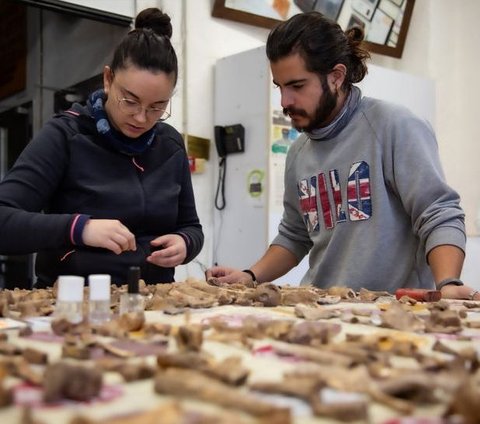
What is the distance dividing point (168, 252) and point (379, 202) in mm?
531

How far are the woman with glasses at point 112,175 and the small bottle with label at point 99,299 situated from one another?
0.43 meters

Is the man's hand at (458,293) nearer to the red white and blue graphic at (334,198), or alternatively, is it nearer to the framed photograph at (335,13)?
the red white and blue graphic at (334,198)

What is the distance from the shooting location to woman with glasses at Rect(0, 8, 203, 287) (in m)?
1.32

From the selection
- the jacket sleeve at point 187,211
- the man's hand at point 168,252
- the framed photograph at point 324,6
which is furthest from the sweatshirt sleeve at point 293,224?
the framed photograph at point 324,6

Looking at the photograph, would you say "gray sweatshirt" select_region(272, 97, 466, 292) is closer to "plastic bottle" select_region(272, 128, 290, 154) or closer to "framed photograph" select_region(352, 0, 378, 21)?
"plastic bottle" select_region(272, 128, 290, 154)

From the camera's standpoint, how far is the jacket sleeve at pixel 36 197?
1.19m

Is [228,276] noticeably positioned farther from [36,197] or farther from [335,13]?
[335,13]

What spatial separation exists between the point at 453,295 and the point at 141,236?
0.73 meters

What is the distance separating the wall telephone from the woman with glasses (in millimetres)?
1244

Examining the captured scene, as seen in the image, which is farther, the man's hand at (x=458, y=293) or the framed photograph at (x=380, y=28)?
the framed photograph at (x=380, y=28)

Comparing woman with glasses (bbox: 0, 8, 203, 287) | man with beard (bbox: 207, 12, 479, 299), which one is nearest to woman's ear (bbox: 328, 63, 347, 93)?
man with beard (bbox: 207, 12, 479, 299)

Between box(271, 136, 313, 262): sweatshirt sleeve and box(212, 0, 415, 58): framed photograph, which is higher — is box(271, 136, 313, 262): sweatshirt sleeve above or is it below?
below

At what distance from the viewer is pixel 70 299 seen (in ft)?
2.69

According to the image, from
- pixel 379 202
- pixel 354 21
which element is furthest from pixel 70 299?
pixel 354 21
